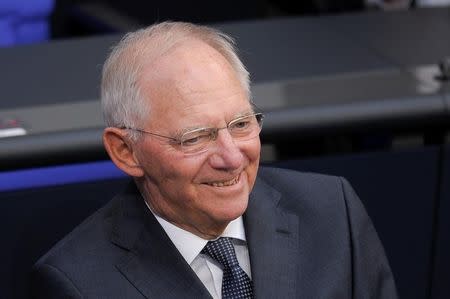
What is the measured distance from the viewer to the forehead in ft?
6.09

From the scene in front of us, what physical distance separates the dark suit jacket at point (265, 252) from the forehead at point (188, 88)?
0.79 ft

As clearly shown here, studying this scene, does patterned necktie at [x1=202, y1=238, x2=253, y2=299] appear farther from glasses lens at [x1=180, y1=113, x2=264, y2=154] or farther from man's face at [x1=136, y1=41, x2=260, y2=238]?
glasses lens at [x1=180, y1=113, x2=264, y2=154]

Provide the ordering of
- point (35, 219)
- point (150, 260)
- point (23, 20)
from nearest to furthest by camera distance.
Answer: point (150, 260) → point (35, 219) → point (23, 20)

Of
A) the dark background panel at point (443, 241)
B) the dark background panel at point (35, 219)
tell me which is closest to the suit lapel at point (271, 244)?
the dark background panel at point (35, 219)

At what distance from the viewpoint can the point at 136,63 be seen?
1.87m

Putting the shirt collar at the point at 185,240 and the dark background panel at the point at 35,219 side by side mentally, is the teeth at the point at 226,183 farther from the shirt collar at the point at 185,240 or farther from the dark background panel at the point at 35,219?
the dark background panel at the point at 35,219

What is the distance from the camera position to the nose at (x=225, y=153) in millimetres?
1860

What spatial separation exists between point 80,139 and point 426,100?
0.75 metres

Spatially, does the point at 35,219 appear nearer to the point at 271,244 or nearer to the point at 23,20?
the point at 271,244

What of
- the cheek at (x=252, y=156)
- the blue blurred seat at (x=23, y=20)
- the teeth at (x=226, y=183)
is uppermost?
the cheek at (x=252, y=156)

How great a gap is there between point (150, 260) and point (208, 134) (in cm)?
27

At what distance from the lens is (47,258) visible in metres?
1.96

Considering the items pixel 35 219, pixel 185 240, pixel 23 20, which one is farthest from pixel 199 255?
pixel 23 20

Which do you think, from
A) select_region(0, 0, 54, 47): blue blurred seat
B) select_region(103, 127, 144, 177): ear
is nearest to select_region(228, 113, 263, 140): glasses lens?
select_region(103, 127, 144, 177): ear
